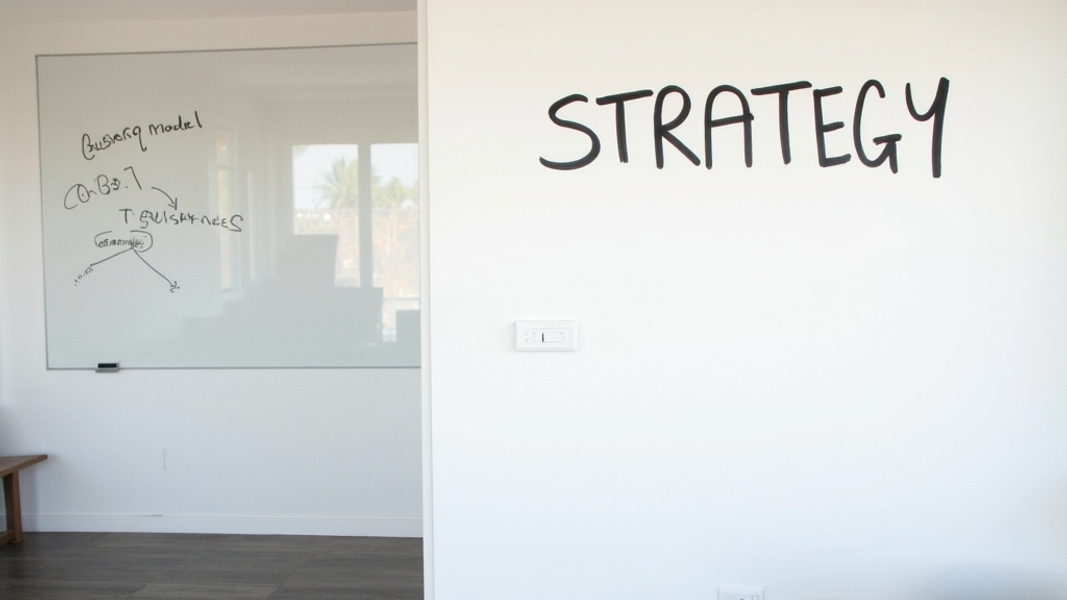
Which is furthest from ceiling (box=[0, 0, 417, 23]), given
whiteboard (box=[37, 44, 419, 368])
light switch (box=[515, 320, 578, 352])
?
light switch (box=[515, 320, 578, 352])

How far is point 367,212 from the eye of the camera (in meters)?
3.78

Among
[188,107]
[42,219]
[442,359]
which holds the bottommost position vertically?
[442,359]

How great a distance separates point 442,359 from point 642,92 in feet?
3.16

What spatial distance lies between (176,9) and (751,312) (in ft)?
10.1

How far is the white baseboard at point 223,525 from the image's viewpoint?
3.83m

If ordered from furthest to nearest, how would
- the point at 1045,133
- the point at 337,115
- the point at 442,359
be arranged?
the point at 337,115 < the point at 442,359 < the point at 1045,133

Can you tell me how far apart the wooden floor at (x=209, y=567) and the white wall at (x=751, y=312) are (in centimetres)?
121

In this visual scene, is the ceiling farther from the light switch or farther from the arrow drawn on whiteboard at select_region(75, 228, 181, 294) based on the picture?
the light switch

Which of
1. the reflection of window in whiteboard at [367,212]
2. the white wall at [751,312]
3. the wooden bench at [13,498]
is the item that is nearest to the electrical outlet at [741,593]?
the white wall at [751,312]

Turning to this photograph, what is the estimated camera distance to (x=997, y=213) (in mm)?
2090

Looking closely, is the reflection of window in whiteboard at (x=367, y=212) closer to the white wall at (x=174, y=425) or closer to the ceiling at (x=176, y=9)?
the white wall at (x=174, y=425)

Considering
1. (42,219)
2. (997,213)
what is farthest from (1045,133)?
(42,219)

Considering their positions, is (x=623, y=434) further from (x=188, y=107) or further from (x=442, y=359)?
(x=188, y=107)

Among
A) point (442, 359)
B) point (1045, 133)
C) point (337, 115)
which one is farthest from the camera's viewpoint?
point (337, 115)
